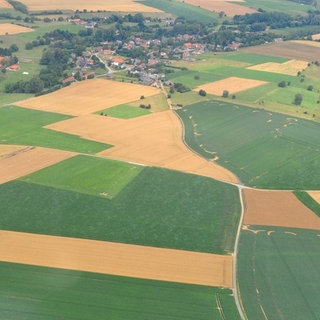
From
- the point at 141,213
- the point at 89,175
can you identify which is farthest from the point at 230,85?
the point at 141,213

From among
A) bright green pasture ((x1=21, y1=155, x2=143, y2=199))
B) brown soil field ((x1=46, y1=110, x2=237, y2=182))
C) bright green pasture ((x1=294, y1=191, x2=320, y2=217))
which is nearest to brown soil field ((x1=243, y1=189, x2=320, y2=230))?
bright green pasture ((x1=294, y1=191, x2=320, y2=217))

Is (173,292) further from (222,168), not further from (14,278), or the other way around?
(222,168)

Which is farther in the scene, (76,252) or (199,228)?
→ (199,228)

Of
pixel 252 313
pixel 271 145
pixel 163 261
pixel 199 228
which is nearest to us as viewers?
pixel 252 313

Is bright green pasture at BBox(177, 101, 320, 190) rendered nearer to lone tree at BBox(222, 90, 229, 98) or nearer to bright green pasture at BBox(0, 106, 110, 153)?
lone tree at BBox(222, 90, 229, 98)

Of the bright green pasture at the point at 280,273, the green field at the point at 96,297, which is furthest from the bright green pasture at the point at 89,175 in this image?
the bright green pasture at the point at 280,273

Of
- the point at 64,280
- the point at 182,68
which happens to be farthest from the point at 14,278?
the point at 182,68
